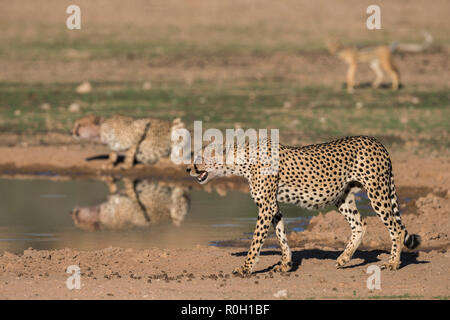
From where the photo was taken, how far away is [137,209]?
13328mm

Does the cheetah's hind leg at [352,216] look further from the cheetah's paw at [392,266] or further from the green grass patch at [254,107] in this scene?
the green grass patch at [254,107]

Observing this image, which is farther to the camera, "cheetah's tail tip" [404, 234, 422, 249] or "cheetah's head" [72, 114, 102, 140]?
"cheetah's head" [72, 114, 102, 140]

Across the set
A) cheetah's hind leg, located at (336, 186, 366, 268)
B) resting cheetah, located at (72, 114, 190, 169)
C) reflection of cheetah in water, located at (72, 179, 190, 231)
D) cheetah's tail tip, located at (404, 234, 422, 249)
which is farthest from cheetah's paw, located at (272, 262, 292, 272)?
resting cheetah, located at (72, 114, 190, 169)

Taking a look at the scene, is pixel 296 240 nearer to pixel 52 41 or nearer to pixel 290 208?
pixel 290 208

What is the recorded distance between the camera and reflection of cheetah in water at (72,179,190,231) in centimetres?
1257

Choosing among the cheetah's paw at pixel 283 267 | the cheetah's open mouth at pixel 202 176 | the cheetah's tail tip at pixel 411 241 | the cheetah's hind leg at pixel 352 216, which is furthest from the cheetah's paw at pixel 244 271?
the cheetah's tail tip at pixel 411 241

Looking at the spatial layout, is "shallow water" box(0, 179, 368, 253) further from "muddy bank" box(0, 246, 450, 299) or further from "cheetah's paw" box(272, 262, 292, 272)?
"cheetah's paw" box(272, 262, 292, 272)

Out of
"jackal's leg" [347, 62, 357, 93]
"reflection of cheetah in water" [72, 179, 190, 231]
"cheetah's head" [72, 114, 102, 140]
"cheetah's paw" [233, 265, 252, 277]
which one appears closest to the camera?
"cheetah's paw" [233, 265, 252, 277]

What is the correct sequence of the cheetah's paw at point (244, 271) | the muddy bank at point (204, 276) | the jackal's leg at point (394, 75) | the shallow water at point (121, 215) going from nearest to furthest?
the muddy bank at point (204, 276) → the cheetah's paw at point (244, 271) → the shallow water at point (121, 215) → the jackal's leg at point (394, 75)

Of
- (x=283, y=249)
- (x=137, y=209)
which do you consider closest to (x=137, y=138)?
(x=137, y=209)

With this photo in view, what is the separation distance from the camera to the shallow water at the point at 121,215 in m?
11.6

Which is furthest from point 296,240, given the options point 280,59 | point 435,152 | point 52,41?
point 52,41

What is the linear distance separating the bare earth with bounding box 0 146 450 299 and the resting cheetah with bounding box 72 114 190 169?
4.52 meters

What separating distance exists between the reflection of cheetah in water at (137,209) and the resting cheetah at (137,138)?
111 cm
